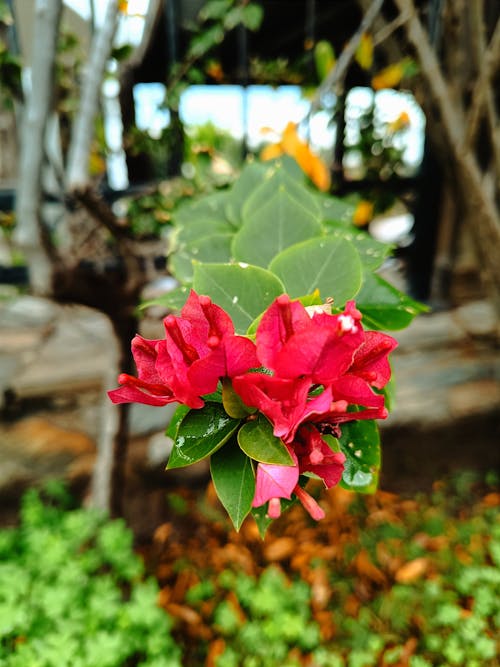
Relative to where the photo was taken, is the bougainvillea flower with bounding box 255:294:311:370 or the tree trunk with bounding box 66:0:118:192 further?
the tree trunk with bounding box 66:0:118:192

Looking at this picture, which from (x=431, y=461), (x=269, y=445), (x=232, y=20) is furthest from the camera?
(x=431, y=461)

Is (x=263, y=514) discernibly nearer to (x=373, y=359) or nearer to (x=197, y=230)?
(x=373, y=359)

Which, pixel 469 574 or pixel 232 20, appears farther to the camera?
pixel 469 574

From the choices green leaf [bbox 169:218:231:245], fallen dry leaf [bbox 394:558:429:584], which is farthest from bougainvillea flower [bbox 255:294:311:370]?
fallen dry leaf [bbox 394:558:429:584]

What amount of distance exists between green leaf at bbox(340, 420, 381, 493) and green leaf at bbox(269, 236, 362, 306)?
0.15m

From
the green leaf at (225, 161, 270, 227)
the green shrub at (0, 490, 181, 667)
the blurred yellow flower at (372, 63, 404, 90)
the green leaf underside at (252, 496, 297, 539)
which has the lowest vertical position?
the green shrub at (0, 490, 181, 667)

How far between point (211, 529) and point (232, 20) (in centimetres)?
187

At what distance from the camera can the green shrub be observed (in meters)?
1.34

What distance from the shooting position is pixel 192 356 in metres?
0.45

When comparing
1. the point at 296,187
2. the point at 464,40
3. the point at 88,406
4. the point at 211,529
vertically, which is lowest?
the point at 211,529

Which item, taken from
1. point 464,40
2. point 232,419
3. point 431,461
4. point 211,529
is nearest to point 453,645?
point 431,461

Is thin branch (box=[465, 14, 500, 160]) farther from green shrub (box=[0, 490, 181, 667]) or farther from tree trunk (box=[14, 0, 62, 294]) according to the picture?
green shrub (box=[0, 490, 181, 667])

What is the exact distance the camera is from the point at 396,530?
6.41 ft

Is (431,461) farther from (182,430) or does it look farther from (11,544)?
(182,430)
